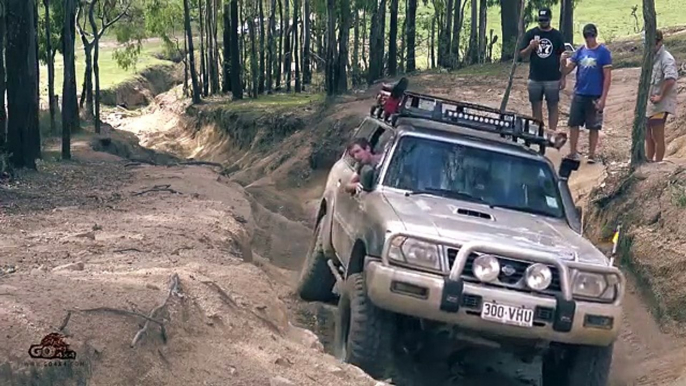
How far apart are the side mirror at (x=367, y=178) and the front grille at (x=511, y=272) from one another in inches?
62.0

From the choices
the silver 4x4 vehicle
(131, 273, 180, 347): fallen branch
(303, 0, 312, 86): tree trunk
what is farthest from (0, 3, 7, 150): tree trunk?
(303, 0, 312, 86): tree trunk

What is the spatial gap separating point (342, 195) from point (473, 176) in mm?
1556

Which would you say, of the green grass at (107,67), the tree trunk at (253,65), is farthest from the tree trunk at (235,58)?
the green grass at (107,67)

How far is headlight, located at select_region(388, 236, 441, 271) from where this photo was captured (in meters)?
7.62

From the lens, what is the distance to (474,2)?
41.5 m

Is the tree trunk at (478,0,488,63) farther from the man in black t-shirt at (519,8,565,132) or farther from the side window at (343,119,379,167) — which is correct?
the side window at (343,119,379,167)

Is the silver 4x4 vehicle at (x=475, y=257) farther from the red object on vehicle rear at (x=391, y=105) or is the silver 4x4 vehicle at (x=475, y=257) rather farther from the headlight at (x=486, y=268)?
the red object on vehicle rear at (x=391, y=105)

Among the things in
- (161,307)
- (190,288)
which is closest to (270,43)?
(190,288)

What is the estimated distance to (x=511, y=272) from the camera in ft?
25.0

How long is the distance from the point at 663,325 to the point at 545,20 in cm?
610

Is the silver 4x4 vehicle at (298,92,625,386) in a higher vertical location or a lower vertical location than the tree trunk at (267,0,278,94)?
higher

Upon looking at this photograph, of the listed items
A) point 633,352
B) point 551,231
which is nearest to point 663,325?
point 633,352

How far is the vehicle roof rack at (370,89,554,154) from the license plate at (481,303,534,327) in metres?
2.52

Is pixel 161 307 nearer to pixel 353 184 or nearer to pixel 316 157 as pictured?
pixel 353 184
